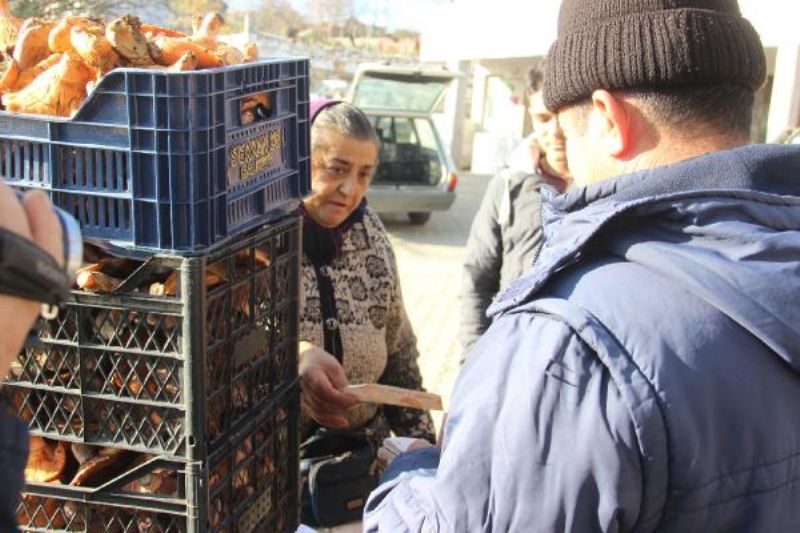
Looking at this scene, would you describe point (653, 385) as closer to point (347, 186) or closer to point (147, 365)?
point (147, 365)

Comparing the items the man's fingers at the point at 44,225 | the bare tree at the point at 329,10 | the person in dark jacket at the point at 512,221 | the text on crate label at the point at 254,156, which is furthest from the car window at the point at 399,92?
the bare tree at the point at 329,10

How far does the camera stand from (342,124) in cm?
281

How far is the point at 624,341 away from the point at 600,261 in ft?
0.55

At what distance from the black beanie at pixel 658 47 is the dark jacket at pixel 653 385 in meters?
0.19

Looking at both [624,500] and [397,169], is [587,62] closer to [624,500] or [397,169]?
[624,500]

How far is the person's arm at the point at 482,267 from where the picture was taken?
360 centimetres

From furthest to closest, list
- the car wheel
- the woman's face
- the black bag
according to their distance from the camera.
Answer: the car wheel < the woman's face < the black bag

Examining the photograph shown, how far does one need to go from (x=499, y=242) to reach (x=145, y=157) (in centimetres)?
227

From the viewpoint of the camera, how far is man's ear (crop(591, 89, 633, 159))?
150 centimetres

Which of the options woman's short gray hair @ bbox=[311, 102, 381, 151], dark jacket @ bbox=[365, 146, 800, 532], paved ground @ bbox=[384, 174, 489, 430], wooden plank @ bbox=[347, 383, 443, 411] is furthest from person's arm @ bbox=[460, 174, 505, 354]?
paved ground @ bbox=[384, 174, 489, 430]

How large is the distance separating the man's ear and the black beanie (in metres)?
0.02

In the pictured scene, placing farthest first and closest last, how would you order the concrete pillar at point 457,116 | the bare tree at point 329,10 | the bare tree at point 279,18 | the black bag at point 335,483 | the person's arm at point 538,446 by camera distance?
the bare tree at point 329,10, the bare tree at point 279,18, the concrete pillar at point 457,116, the black bag at point 335,483, the person's arm at point 538,446

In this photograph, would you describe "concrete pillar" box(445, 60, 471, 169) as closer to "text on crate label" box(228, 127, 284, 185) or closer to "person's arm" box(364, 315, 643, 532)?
"text on crate label" box(228, 127, 284, 185)

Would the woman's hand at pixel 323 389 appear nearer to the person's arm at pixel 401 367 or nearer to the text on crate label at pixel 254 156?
the person's arm at pixel 401 367
